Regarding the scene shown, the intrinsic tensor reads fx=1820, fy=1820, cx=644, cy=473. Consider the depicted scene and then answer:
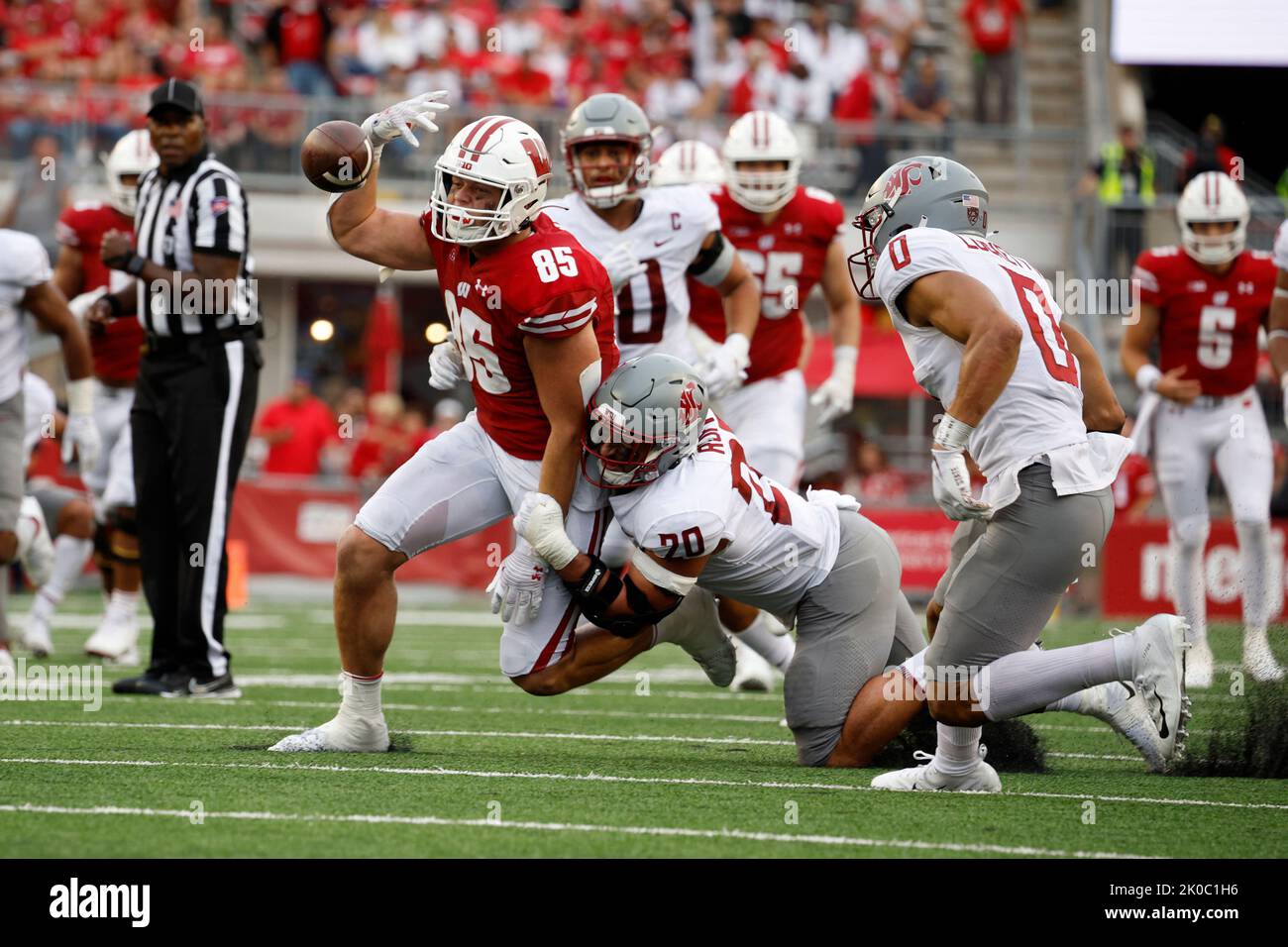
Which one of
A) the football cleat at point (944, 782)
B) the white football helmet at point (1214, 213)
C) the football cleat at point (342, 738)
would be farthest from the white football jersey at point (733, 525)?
the white football helmet at point (1214, 213)

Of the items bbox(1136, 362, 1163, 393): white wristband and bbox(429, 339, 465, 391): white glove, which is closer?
bbox(429, 339, 465, 391): white glove

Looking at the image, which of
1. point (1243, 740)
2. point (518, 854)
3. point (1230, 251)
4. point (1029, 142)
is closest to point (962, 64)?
point (1029, 142)

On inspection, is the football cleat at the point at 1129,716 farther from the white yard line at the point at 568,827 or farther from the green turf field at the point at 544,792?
the white yard line at the point at 568,827

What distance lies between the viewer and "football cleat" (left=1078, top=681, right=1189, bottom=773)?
15.9 feet

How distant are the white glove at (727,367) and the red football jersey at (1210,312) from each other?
2.36 m

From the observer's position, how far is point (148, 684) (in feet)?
21.5

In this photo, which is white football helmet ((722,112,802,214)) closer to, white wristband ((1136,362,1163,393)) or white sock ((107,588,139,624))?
white wristband ((1136,362,1163,393))

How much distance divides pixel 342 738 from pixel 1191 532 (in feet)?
14.4

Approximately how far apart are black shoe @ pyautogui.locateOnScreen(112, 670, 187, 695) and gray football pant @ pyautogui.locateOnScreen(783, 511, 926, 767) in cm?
252

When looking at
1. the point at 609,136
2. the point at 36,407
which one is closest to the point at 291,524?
the point at 36,407

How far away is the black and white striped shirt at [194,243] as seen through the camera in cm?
654

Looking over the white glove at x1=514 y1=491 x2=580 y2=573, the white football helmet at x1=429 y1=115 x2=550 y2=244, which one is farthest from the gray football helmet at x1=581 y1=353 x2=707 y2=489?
the white football helmet at x1=429 y1=115 x2=550 y2=244

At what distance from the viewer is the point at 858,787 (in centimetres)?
462
